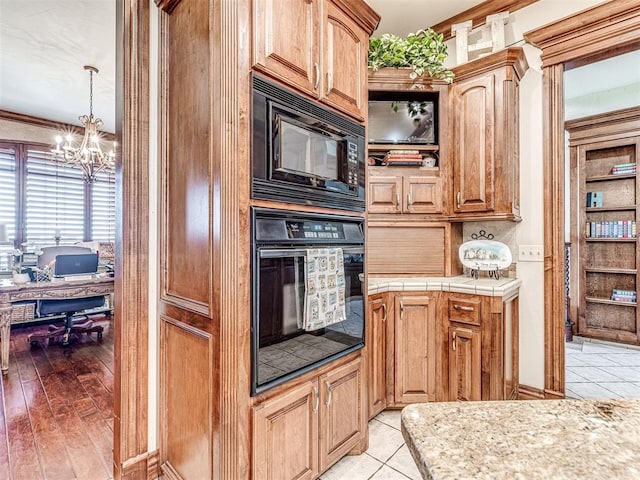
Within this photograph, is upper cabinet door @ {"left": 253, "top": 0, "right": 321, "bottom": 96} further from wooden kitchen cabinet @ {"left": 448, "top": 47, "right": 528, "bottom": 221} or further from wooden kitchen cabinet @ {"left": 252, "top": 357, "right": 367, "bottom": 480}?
wooden kitchen cabinet @ {"left": 448, "top": 47, "right": 528, "bottom": 221}

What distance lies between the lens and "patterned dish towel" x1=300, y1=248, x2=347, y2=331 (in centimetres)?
148

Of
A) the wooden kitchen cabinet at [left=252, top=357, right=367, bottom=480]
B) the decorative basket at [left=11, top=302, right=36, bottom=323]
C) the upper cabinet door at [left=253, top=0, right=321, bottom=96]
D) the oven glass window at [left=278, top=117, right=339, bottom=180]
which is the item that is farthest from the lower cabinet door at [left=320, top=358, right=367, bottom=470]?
the decorative basket at [left=11, top=302, right=36, bottom=323]

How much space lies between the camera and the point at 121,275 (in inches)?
64.5

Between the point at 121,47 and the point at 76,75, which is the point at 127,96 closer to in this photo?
the point at 121,47

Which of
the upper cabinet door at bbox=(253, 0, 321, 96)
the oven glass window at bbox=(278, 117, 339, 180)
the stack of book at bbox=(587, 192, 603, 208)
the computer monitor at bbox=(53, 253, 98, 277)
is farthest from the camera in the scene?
the stack of book at bbox=(587, 192, 603, 208)

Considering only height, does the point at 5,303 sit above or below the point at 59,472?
above

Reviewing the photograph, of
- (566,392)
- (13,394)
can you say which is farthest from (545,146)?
(13,394)

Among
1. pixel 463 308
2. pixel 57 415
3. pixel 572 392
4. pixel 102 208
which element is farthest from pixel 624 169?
pixel 102 208

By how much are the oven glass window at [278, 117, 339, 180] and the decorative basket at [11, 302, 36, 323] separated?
189 inches

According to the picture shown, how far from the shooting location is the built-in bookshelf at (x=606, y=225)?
3.84m

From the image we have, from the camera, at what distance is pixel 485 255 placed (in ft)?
8.34

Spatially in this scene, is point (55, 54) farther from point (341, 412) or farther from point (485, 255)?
point (485, 255)

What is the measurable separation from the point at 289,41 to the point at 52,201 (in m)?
5.33

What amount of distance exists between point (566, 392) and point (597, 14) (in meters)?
2.71
